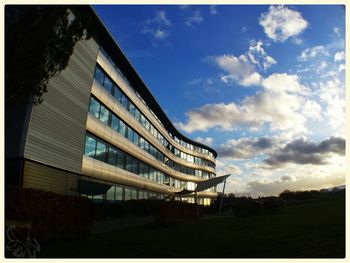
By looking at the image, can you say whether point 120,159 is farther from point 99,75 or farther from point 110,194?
point 99,75

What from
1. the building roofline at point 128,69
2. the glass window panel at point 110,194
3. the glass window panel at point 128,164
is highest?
the building roofline at point 128,69

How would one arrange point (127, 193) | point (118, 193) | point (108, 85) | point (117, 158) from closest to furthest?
1. point (108, 85)
2. point (117, 158)
3. point (118, 193)
4. point (127, 193)

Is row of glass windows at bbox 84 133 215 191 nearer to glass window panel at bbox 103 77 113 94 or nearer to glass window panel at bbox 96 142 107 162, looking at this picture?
glass window panel at bbox 96 142 107 162

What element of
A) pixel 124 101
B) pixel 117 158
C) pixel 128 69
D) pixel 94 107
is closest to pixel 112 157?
pixel 117 158

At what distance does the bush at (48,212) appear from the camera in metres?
11.0

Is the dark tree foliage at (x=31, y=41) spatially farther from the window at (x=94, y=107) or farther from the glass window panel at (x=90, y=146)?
the window at (x=94, y=107)

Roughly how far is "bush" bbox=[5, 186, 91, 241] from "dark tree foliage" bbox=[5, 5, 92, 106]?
3.00 metres

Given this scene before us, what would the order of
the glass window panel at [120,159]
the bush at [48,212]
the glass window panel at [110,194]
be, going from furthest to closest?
1. the glass window panel at [120,159]
2. the glass window panel at [110,194]
3. the bush at [48,212]

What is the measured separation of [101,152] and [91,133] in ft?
9.34

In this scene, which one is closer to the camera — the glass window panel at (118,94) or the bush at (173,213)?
the bush at (173,213)

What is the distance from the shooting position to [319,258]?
860cm

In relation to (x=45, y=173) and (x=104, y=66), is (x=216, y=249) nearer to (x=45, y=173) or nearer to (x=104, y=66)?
(x=45, y=173)

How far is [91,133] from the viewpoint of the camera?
27.3m

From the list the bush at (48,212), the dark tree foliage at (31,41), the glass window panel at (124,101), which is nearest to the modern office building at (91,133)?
the glass window panel at (124,101)
